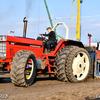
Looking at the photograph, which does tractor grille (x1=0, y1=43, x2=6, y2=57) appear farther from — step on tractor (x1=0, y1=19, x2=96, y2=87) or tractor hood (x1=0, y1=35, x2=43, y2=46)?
tractor hood (x1=0, y1=35, x2=43, y2=46)

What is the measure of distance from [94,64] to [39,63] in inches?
89.0

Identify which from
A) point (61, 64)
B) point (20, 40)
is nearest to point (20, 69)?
point (20, 40)

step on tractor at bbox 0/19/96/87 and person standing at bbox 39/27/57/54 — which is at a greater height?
person standing at bbox 39/27/57/54

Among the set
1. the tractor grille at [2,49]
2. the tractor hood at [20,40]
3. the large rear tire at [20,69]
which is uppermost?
the tractor hood at [20,40]

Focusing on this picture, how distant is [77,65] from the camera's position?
19.2 ft

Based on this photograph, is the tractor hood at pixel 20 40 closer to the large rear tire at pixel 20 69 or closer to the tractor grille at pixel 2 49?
the tractor grille at pixel 2 49

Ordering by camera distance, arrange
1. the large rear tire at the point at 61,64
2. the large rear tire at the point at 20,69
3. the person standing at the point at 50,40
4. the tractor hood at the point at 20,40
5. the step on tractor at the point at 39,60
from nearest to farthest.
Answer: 1. the large rear tire at the point at 20,69
2. the step on tractor at the point at 39,60
3. the tractor hood at the point at 20,40
4. the large rear tire at the point at 61,64
5. the person standing at the point at 50,40

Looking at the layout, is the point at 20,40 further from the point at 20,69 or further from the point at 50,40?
the point at 20,69

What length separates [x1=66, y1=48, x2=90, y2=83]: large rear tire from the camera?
18.2 ft

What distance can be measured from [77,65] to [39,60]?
1280mm

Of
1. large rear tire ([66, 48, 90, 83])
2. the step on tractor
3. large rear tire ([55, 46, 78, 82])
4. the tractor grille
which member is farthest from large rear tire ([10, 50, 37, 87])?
large rear tire ([66, 48, 90, 83])

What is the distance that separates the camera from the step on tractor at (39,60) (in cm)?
441

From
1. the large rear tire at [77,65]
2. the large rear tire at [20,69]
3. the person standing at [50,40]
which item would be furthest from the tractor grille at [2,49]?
the large rear tire at [77,65]

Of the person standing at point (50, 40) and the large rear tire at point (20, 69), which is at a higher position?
Answer: the person standing at point (50, 40)
